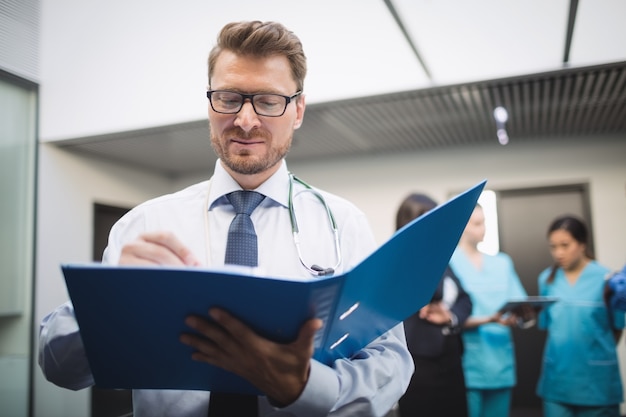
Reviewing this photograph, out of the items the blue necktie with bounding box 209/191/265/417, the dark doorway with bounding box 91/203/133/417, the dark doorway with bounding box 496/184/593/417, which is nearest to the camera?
the blue necktie with bounding box 209/191/265/417

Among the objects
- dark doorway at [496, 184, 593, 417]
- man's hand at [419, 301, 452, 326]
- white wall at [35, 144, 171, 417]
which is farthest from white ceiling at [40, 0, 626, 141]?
dark doorway at [496, 184, 593, 417]

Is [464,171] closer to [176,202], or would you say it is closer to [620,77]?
[620,77]

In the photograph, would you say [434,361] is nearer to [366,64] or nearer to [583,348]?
[583,348]

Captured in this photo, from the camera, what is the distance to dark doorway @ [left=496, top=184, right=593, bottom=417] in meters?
3.88

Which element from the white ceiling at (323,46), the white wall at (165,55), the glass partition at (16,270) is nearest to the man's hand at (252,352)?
the white wall at (165,55)

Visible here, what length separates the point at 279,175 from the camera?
99cm

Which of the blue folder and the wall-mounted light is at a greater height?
the wall-mounted light

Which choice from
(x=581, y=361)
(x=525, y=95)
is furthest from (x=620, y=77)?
(x=581, y=361)

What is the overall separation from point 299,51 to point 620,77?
2.38m

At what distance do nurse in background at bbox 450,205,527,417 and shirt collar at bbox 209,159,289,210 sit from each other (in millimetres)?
1541

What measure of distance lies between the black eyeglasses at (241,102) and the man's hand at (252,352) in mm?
445

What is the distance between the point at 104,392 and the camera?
3.85 metres

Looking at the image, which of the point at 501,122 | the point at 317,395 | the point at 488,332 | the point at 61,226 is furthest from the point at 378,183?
the point at 317,395

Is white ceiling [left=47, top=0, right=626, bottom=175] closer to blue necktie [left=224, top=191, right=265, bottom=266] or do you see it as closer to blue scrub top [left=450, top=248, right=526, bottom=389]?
blue necktie [left=224, top=191, right=265, bottom=266]
